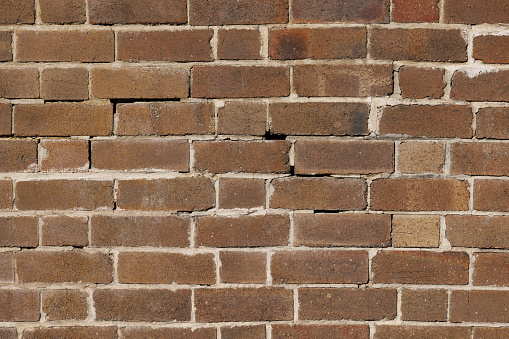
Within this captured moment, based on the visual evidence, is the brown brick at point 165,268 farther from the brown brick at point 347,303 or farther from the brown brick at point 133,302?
the brown brick at point 347,303

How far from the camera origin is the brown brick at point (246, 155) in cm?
98

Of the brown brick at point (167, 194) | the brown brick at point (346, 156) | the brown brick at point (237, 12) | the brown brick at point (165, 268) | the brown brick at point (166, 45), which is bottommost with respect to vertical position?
the brown brick at point (165, 268)

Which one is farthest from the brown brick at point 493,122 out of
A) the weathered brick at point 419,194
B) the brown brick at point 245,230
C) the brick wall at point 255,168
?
the brown brick at point 245,230

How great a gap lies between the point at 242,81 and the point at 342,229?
1.72 ft

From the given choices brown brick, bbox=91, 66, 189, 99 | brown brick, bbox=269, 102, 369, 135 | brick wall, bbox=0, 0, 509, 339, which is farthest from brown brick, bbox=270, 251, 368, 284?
brown brick, bbox=91, 66, 189, 99

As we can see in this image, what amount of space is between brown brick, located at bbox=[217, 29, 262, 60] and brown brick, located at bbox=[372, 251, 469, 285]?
27.7 inches

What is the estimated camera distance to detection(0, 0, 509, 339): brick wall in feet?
3.19

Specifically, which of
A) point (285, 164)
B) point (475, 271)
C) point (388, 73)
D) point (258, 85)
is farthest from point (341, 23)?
point (475, 271)

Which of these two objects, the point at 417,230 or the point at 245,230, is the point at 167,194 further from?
the point at 417,230

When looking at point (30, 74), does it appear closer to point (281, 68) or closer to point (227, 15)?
point (227, 15)

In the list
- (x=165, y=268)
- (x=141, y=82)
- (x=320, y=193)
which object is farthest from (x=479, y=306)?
(x=141, y=82)

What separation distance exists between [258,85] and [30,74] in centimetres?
67

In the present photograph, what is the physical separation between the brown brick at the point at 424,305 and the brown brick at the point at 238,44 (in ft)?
2.74

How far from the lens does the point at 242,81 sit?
98 centimetres
